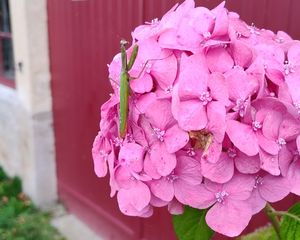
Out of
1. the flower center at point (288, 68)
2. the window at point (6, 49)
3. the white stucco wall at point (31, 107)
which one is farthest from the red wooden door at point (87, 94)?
the flower center at point (288, 68)

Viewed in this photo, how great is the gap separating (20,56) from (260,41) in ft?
8.89

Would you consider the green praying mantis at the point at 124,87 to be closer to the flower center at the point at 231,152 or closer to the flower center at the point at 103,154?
the flower center at the point at 103,154

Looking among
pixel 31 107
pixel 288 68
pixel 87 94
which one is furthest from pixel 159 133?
pixel 31 107

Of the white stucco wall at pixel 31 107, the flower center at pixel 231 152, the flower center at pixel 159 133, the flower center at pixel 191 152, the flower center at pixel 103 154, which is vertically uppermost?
the flower center at pixel 159 133

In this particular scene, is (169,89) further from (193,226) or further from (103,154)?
(193,226)

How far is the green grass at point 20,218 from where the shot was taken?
8.46ft

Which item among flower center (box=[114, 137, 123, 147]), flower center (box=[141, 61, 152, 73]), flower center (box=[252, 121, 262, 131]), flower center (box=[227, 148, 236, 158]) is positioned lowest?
flower center (box=[114, 137, 123, 147])

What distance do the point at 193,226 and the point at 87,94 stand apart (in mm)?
1959

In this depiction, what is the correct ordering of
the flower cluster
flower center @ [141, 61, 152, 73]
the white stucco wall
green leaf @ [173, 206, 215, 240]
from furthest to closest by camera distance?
1. the white stucco wall
2. green leaf @ [173, 206, 215, 240]
3. flower center @ [141, 61, 152, 73]
4. the flower cluster

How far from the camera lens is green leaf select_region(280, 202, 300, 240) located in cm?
66

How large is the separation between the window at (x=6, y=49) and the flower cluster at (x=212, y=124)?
10.5 feet

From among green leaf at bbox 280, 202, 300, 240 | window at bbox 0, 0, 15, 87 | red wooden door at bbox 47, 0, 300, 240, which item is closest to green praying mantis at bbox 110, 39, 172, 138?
green leaf at bbox 280, 202, 300, 240

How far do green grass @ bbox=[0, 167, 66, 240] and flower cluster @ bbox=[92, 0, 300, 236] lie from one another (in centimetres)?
233

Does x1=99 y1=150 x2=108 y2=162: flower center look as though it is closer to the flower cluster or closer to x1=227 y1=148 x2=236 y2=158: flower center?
the flower cluster
